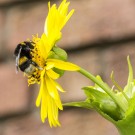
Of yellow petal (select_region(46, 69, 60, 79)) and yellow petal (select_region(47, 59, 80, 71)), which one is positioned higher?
yellow petal (select_region(47, 59, 80, 71))

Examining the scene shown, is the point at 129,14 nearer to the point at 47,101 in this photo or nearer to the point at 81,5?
the point at 81,5

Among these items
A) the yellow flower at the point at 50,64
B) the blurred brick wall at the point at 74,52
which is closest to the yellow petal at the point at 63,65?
the yellow flower at the point at 50,64

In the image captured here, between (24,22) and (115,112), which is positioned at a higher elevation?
(115,112)

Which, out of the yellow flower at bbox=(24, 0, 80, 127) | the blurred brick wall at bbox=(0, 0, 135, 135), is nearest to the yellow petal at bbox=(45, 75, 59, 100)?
the yellow flower at bbox=(24, 0, 80, 127)

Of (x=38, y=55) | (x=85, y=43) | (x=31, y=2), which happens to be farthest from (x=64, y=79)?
(x=38, y=55)

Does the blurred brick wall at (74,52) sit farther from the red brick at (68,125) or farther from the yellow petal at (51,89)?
the yellow petal at (51,89)

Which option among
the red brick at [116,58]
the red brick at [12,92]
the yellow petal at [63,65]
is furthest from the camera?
the red brick at [12,92]

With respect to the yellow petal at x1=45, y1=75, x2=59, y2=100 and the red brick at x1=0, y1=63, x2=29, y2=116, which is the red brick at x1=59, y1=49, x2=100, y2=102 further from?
the yellow petal at x1=45, y1=75, x2=59, y2=100
